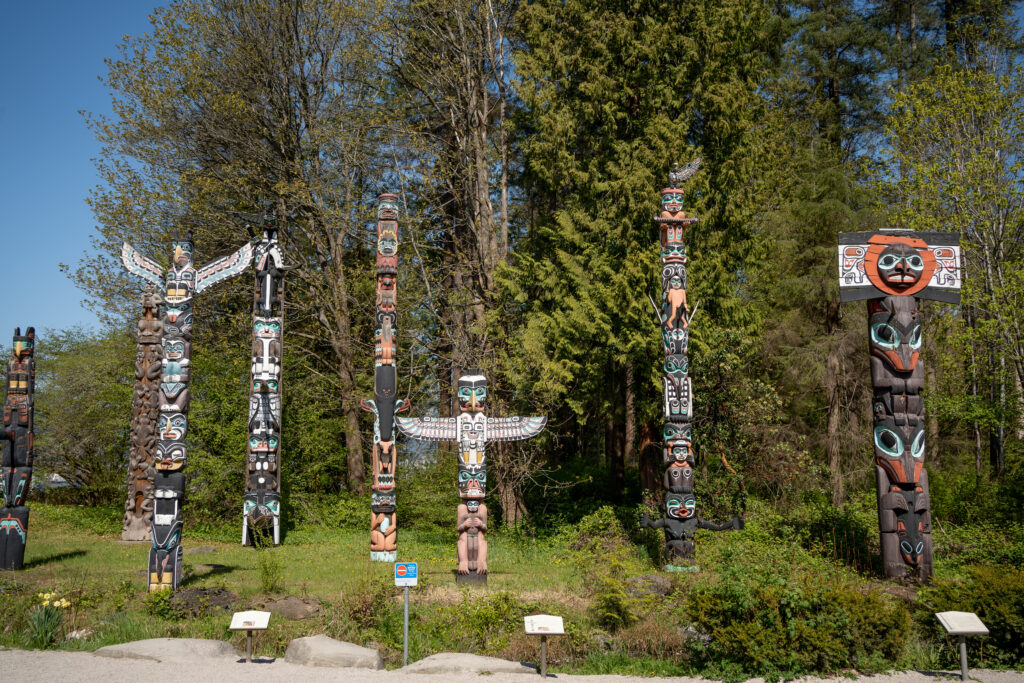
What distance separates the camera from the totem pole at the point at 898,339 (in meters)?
11.1

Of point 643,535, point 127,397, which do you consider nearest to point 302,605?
point 643,535

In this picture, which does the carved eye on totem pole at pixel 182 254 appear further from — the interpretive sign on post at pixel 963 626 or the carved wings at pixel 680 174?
the interpretive sign on post at pixel 963 626

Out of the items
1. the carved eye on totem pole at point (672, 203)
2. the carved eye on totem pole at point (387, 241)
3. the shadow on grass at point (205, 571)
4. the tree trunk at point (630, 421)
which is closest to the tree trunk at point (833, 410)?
the tree trunk at point (630, 421)

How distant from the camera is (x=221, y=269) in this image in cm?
1177

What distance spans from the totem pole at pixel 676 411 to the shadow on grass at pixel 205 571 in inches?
275

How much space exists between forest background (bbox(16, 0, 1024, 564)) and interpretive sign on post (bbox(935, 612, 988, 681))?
20.6ft

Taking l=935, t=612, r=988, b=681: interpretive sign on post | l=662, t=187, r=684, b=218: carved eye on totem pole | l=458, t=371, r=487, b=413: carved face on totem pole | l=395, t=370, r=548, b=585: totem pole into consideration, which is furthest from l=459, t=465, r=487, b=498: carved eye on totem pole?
l=935, t=612, r=988, b=681: interpretive sign on post

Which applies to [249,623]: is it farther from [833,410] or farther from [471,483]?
[833,410]

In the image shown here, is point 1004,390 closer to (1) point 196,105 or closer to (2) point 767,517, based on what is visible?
(2) point 767,517

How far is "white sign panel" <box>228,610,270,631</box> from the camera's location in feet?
25.5

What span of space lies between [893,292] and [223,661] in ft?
35.2

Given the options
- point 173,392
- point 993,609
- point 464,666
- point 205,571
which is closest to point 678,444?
point 993,609

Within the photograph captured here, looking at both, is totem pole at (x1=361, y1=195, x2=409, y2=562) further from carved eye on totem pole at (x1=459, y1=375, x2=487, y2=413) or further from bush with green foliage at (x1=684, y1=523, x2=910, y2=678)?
bush with green foliage at (x1=684, y1=523, x2=910, y2=678)

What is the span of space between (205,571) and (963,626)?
10642 mm
